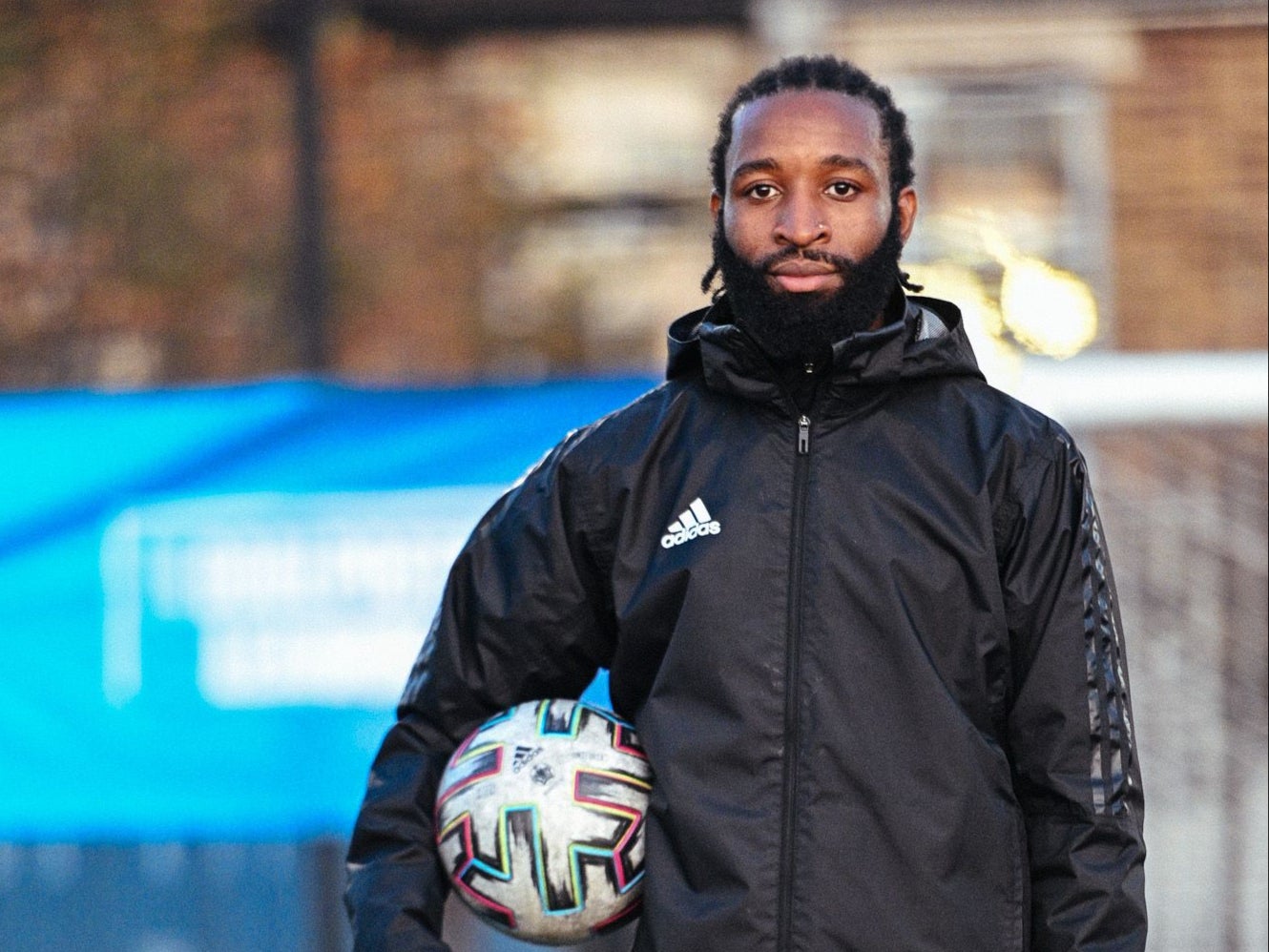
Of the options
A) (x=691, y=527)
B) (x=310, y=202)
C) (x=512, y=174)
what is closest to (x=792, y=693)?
(x=691, y=527)

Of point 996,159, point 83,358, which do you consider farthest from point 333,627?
point 996,159

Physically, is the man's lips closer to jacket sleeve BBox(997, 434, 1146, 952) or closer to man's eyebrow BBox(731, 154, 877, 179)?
man's eyebrow BBox(731, 154, 877, 179)

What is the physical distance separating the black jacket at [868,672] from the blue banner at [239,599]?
2.40m

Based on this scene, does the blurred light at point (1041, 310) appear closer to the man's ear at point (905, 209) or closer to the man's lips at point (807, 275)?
the man's ear at point (905, 209)

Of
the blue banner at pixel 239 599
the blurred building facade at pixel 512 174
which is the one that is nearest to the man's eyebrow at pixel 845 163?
the blue banner at pixel 239 599

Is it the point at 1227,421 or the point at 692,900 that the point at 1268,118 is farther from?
the point at 692,900

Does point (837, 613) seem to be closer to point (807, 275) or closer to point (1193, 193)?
point (807, 275)

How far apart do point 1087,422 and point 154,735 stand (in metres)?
2.93

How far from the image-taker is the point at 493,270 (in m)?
10.9

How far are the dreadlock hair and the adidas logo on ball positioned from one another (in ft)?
1.37

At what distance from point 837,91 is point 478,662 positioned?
3.73ft

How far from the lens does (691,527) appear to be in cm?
290

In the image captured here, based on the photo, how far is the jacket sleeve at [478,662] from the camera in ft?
9.91

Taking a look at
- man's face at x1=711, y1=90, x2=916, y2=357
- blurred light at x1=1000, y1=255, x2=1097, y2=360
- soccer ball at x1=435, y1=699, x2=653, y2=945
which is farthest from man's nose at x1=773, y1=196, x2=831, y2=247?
blurred light at x1=1000, y1=255, x2=1097, y2=360
